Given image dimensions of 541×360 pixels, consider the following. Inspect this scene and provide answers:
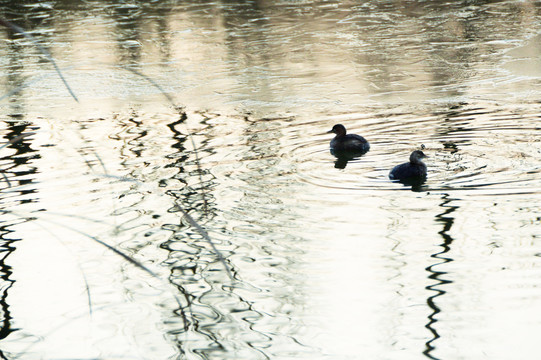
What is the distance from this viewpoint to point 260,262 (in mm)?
5004

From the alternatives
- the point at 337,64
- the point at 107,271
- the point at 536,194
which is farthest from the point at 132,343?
the point at 337,64

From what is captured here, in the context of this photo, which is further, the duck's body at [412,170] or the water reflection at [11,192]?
the duck's body at [412,170]

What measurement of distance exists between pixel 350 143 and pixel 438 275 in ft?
9.01

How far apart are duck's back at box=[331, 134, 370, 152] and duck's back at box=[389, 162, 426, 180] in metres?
0.73

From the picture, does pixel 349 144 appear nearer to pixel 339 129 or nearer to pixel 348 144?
pixel 348 144

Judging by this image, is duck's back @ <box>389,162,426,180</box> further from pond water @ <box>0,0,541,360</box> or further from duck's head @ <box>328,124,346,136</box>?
duck's head @ <box>328,124,346,136</box>

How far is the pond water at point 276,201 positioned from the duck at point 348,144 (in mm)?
106

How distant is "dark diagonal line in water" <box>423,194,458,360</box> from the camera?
155 inches

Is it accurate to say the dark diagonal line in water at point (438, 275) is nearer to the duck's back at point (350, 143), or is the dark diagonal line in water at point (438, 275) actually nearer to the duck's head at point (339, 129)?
the duck's back at point (350, 143)

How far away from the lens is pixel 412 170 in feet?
21.2

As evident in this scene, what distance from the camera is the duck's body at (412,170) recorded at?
6.48 metres

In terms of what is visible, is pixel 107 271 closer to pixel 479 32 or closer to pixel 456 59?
pixel 456 59

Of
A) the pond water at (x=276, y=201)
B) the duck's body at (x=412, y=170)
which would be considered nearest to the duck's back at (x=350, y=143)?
the pond water at (x=276, y=201)

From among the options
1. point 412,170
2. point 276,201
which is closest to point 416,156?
point 412,170
